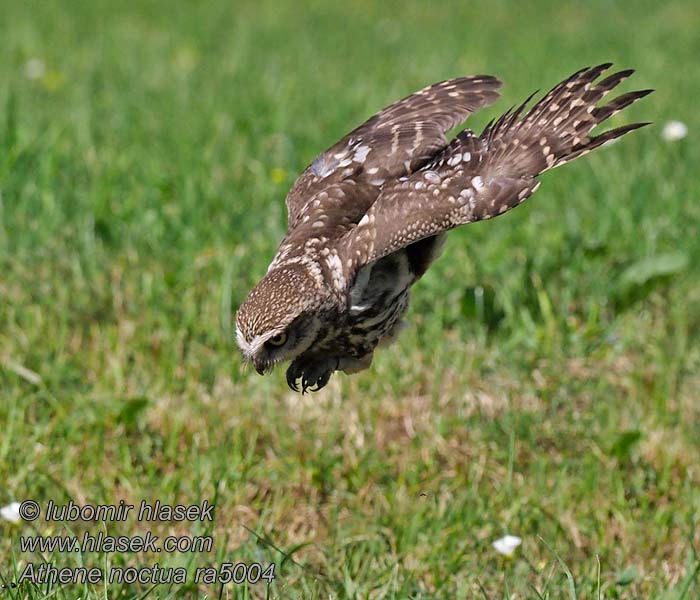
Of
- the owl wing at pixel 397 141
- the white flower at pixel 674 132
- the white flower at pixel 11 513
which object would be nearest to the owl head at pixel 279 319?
the owl wing at pixel 397 141

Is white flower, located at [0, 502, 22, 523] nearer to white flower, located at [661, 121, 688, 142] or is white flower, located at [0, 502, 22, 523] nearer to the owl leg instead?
the owl leg

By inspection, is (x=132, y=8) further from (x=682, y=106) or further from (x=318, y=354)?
(x=318, y=354)

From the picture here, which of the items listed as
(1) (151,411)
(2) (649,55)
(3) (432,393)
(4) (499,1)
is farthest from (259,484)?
(4) (499,1)

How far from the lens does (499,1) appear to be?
15.5 metres

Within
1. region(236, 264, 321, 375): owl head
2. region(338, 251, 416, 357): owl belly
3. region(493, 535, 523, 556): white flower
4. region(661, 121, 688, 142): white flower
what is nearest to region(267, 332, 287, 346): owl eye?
region(236, 264, 321, 375): owl head

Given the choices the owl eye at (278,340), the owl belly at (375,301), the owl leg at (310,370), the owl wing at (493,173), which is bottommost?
the owl eye at (278,340)

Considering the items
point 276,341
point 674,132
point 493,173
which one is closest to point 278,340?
point 276,341

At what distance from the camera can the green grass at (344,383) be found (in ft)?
14.3

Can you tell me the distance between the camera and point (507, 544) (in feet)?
14.0

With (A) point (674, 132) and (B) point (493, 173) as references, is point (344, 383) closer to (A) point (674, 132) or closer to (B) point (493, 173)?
(B) point (493, 173)

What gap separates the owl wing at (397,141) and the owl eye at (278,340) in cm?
71

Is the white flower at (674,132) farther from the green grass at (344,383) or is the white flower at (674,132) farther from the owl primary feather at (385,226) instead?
the owl primary feather at (385,226)

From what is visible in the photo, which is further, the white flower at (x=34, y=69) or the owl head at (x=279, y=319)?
the white flower at (x=34, y=69)

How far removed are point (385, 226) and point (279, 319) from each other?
0.47 m
